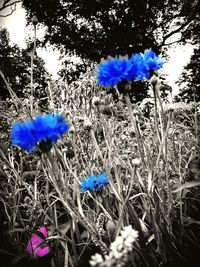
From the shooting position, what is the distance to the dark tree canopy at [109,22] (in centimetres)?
875

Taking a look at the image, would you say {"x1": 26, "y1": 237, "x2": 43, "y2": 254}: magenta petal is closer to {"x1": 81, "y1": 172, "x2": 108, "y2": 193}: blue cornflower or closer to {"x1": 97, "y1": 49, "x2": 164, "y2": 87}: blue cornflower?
{"x1": 81, "y1": 172, "x2": 108, "y2": 193}: blue cornflower

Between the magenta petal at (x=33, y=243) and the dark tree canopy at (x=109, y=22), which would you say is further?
the dark tree canopy at (x=109, y=22)

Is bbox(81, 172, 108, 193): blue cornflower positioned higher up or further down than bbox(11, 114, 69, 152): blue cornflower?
further down

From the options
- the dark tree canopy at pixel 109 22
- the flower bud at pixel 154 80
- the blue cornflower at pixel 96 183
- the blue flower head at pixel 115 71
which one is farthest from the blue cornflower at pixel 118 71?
the dark tree canopy at pixel 109 22

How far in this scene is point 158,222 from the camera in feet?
2.38

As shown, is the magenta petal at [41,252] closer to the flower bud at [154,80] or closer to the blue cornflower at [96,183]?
the blue cornflower at [96,183]

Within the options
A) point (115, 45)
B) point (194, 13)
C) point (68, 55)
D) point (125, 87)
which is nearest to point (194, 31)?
point (194, 13)

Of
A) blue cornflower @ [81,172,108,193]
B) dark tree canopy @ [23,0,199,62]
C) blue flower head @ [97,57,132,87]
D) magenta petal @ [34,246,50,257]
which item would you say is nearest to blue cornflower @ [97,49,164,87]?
blue flower head @ [97,57,132,87]

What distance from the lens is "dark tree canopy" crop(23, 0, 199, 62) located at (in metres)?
8.75

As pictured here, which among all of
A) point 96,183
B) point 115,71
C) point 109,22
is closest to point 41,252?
point 96,183

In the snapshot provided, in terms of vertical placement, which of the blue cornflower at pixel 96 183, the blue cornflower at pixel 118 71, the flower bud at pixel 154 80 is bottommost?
the blue cornflower at pixel 96 183

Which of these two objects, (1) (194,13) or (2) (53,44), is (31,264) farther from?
(1) (194,13)

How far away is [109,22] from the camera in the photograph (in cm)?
896

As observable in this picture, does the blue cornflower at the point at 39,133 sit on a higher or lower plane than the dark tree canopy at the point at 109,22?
lower
